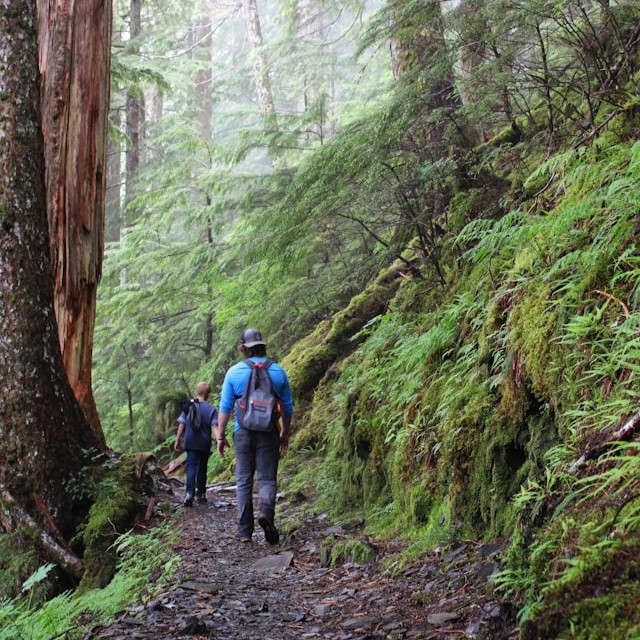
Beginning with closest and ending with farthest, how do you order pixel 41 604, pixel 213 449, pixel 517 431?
pixel 517 431, pixel 41 604, pixel 213 449

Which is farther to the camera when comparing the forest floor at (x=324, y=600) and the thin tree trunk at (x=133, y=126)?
the thin tree trunk at (x=133, y=126)

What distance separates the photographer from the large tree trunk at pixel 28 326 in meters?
6.28

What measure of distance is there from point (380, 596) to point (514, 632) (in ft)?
5.37

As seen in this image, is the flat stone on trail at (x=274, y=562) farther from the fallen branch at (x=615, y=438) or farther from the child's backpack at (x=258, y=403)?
the fallen branch at (x=615, y=438)

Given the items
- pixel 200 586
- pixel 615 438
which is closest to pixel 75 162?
pixel 200 586

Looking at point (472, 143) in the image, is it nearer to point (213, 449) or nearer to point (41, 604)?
point (41, 604)

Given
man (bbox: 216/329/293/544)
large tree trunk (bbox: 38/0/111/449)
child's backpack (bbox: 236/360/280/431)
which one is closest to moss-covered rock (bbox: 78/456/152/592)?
large tree trunk (bbox: 38/0/111/449)

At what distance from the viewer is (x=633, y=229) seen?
12.5 feet

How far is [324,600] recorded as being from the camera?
436cm

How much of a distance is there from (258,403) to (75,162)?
383 centimetres

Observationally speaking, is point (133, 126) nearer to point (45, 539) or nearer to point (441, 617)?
point (45, 539)

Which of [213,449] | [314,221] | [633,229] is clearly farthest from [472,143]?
[213,449]

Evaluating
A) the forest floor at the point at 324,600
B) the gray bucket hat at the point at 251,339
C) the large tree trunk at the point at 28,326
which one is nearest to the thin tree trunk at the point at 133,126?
the large tree trunk at the point at 28,326

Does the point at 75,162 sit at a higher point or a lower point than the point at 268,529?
higher
